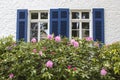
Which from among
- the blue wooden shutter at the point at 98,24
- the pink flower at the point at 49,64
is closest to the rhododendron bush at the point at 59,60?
the pink flower at the point at 49,64

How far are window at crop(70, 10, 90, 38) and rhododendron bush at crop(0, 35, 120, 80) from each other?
16.8 feet

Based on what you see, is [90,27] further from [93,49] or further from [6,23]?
[93,49]

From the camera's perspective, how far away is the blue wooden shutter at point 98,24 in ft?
42.2

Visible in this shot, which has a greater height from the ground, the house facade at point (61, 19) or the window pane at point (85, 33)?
the house facade at point (61, 19)

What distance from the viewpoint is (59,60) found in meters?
7.24

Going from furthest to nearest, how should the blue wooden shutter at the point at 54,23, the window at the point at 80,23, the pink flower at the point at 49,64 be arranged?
the window at the point at 80,23 < the blue wooden shutter at the point at 54,23 < the pink flower at the point at 49,64

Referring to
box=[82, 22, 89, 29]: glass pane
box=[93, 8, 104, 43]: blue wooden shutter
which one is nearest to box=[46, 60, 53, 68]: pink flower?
box=[93, 8, 104, 43]: blue wooden shutter

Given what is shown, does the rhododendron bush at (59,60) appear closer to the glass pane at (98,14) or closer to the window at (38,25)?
the glass pane at (98,14)

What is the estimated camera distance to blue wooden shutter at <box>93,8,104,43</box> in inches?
506

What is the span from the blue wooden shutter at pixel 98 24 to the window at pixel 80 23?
1.19ft

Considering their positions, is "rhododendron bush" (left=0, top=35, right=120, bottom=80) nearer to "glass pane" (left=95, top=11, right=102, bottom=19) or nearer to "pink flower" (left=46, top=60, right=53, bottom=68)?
"pink flower" (left=46, top=60, right=53, bottom=68)

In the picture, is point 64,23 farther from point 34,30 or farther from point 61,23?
point 34,30

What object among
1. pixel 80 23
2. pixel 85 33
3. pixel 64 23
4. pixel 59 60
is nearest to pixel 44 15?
pixel 64 23

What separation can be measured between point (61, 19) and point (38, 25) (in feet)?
3.05
